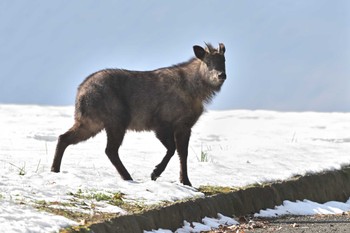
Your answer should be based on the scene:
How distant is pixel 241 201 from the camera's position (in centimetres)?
1123

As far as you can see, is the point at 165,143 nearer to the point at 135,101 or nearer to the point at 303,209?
the point at 135,101

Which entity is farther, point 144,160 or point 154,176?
point 144,160

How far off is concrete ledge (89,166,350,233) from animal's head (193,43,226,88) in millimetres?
1767

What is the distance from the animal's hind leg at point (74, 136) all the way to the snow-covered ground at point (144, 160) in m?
0.18

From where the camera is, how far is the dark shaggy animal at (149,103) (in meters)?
12.1

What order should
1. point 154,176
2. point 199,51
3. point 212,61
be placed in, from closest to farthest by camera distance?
1. point 154,176
2. point 212,61
3. point 199,51

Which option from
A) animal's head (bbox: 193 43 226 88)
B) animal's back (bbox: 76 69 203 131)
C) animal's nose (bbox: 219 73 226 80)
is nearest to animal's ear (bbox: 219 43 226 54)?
animal's head (bbox: 193 43 226 88)

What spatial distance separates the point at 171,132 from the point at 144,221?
3.44 metres

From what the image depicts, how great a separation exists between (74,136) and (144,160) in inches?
91.3

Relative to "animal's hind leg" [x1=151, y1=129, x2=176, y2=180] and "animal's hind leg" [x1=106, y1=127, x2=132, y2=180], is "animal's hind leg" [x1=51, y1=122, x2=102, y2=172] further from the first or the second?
"animal's hind leg" [x1=151, y1=129, x2=176, y2=180]

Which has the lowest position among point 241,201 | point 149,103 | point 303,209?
point 303,209

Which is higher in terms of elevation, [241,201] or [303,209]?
[241,201]

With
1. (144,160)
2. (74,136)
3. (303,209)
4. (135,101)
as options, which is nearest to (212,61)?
(135,101)

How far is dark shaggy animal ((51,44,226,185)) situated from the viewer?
12.1m
